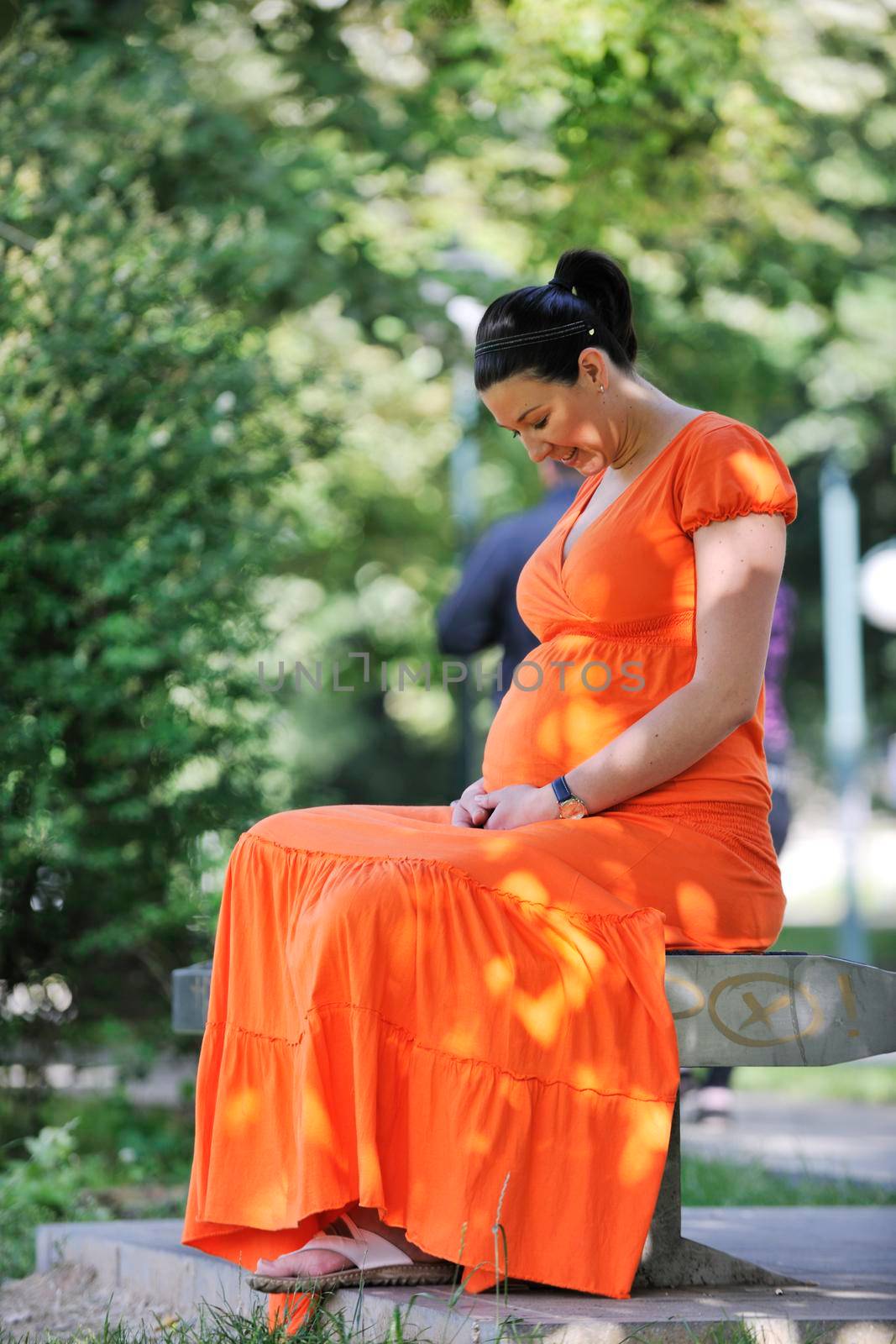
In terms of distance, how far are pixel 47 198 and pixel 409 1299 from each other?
4.94m

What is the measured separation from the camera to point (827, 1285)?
3273 mm

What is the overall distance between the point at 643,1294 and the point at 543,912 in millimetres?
726

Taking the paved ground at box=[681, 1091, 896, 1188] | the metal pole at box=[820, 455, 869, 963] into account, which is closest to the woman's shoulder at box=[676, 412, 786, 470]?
the paved ground at box=[681, 1091, 896, 1188]

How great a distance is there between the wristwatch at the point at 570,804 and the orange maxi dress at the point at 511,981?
0.04 metres

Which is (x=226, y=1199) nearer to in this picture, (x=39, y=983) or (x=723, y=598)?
(x=723, y=598)

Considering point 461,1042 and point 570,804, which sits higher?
point 570,804

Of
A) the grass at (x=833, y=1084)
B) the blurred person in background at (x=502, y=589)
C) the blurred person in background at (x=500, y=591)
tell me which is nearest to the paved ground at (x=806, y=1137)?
the grass at (x=833, y=1084)

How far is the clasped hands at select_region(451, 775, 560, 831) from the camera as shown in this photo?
3.10m

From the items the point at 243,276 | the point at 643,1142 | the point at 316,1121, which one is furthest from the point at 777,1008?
the point at 243,276

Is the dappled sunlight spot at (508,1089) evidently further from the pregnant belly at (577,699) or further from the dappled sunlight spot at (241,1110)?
the pregnant belly at (577,699)

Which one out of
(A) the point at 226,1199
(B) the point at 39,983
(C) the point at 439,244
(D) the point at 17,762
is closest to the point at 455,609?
(D) the point at 17,762

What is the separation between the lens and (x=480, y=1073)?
276 cm

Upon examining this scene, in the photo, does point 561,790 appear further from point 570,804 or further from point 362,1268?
point 362,1268

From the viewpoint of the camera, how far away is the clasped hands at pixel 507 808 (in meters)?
3.10
